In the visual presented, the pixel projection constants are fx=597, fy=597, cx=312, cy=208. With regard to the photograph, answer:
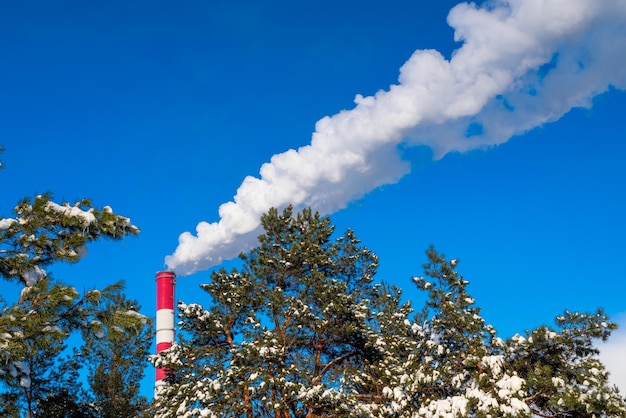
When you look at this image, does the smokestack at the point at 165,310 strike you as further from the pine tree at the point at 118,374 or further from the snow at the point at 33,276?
the snow at the point at 33,276

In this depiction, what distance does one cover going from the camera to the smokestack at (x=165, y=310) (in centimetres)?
4822

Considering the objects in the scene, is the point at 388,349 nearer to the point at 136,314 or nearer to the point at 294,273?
the point at 294,273

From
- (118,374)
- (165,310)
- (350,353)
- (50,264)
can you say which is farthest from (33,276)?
(165,310)

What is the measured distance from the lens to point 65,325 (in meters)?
9.73

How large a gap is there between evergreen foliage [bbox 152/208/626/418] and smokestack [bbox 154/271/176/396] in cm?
2496

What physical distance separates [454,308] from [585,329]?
371cm

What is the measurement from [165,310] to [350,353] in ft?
94.6

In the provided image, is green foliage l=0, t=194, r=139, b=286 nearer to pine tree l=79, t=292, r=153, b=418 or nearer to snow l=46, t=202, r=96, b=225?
snow l=46, t=202, r=96, b=225

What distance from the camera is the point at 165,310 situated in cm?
5009

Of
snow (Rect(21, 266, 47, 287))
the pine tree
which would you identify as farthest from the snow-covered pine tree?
the pine tree

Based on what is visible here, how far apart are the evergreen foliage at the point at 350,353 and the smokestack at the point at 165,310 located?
983 inches

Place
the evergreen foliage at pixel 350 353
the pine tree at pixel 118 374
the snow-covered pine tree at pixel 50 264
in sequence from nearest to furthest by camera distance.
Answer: the snow-covered pine tree at pixel 50 264 → the evergreen foliage at pixel 350 353 → the pine tree at pixel 118 374

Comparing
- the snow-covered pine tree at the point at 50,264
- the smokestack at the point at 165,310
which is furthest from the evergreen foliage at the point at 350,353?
the smokestack at the point at 165,310

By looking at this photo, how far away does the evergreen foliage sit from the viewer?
16.3 m
